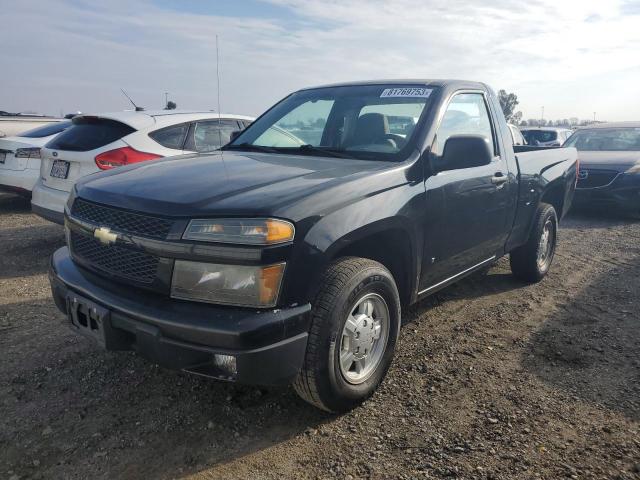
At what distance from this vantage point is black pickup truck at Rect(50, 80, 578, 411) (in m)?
2.24

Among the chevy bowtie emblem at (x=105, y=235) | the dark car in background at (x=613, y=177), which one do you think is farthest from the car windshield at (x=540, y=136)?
the chevy bowtie emblem at (x=105, y=235)

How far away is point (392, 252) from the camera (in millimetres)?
3084

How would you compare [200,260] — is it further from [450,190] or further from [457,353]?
[457,353]

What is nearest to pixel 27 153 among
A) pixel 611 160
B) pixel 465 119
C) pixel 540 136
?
pixel 465 119

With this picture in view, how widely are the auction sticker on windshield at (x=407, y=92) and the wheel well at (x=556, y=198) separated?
2.14 metres

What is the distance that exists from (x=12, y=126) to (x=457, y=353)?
9927 millimetres

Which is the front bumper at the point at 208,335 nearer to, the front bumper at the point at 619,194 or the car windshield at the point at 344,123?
the car windshield at the point at 344,123

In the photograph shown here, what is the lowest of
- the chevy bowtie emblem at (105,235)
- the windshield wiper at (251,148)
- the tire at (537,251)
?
the tire at (537,251)

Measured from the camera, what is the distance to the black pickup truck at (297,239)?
88.0 inches

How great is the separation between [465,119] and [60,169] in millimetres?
4221

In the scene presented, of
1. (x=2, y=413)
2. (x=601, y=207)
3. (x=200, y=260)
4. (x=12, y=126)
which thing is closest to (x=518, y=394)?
(x=200, y=260)

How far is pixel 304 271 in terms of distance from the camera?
2332 mm

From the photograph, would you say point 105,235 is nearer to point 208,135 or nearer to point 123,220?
point 123,220

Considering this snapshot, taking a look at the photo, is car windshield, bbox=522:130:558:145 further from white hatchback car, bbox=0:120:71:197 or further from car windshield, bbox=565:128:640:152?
white hatchback car, bbox=0:120:71:197
